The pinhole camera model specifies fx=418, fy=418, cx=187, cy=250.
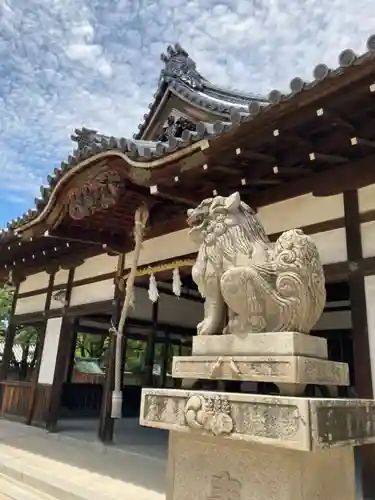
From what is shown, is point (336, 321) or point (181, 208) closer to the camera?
point (181, 208)

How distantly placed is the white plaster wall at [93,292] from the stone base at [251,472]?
197 inches

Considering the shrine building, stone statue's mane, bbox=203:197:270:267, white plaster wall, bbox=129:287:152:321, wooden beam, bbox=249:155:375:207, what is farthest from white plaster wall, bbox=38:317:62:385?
stone statue's mane, bbox=203:197:270:267

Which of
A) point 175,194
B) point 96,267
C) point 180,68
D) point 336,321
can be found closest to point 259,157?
point 175,194

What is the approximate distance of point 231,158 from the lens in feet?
14.5

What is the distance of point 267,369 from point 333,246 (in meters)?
2.55

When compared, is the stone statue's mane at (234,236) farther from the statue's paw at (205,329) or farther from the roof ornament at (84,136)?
the roof ornament at (84,136)

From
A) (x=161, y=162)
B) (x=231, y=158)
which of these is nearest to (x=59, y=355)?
(x=161, y=162)

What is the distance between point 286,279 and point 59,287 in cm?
747

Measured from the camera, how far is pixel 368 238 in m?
4.32

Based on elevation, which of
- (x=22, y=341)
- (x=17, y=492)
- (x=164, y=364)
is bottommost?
(x=17, y=492)

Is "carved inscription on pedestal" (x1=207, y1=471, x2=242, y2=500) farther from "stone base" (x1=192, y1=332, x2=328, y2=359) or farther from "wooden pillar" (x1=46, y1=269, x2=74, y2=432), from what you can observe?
"wooden pillar" (x1=46, y1=269, x2=74, y2=432)

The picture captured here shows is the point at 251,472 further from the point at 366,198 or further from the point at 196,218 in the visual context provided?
the point at 366,198

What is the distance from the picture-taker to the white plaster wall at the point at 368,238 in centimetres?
428

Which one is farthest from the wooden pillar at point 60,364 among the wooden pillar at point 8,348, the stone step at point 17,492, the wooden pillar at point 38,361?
the stone step at point 17,492
